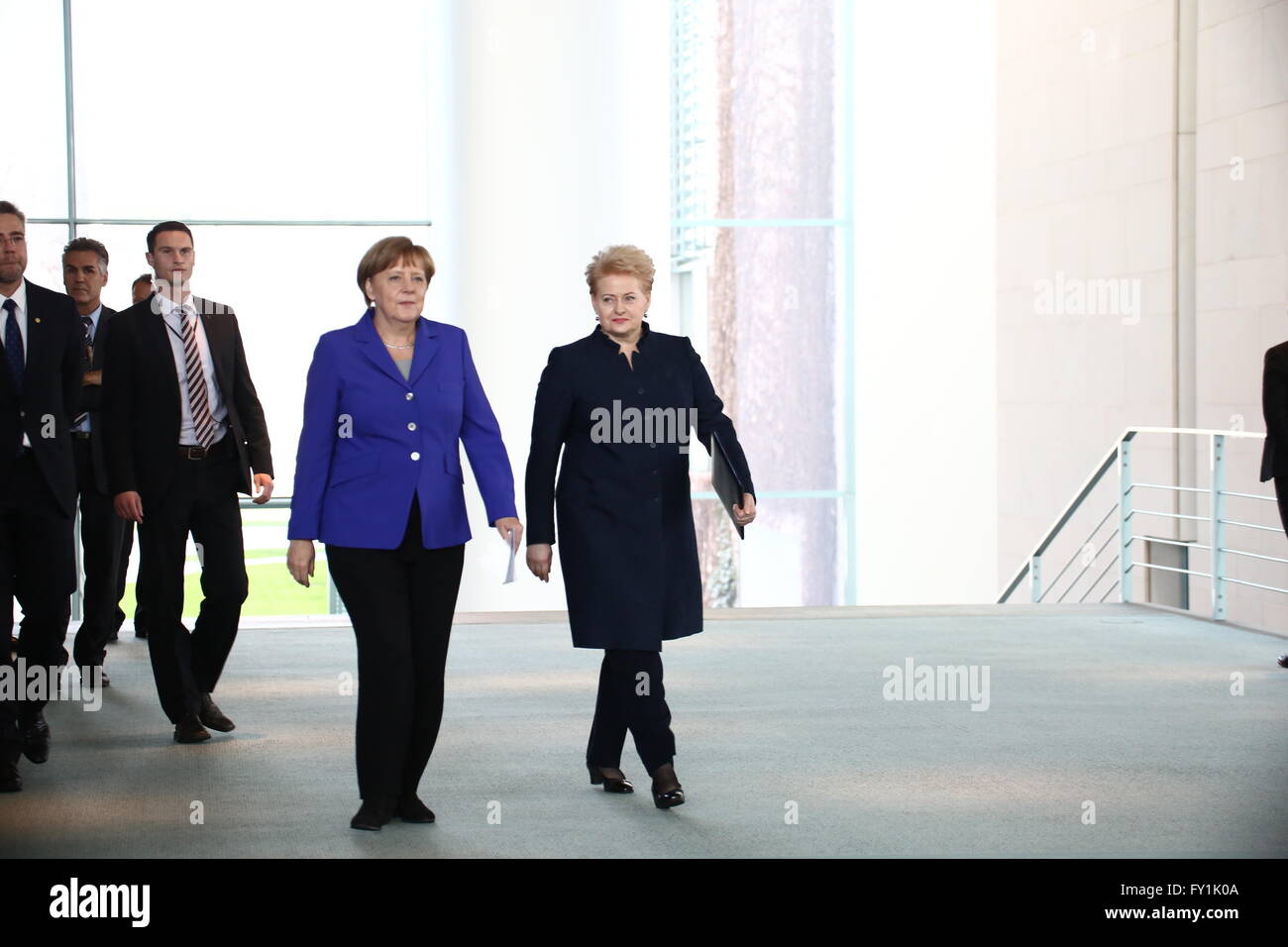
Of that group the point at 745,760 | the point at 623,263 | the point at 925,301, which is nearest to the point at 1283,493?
→ the point at 745,760

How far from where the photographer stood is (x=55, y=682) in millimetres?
5992

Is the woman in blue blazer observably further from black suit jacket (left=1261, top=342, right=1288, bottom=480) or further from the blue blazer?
black suit jacket (left=1261, top=342, right=1288, bottom=480)

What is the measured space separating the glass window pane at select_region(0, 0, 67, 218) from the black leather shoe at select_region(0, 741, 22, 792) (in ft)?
31.6

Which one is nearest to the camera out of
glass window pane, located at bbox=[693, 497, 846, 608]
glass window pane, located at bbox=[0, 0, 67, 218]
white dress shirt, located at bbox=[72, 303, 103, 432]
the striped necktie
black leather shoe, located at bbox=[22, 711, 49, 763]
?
black leather shoe, located at bbox=[22, 711, 49, 763]

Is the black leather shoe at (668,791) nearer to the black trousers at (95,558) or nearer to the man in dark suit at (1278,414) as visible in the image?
the black trousers at (95,558)

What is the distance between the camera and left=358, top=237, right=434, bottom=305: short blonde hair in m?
4.91

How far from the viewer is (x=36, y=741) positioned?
599 centimetres

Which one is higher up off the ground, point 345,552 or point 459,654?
point 345,552

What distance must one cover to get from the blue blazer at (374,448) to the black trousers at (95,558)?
2.73 m

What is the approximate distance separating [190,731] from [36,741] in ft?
1.87

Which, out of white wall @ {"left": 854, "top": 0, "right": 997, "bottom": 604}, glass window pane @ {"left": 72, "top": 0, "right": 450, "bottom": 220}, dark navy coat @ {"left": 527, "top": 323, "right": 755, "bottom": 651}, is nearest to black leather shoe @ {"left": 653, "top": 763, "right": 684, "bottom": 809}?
dark navy coat @ {"left": 527, "top": 323, "right": 755, "bottom": 651}
